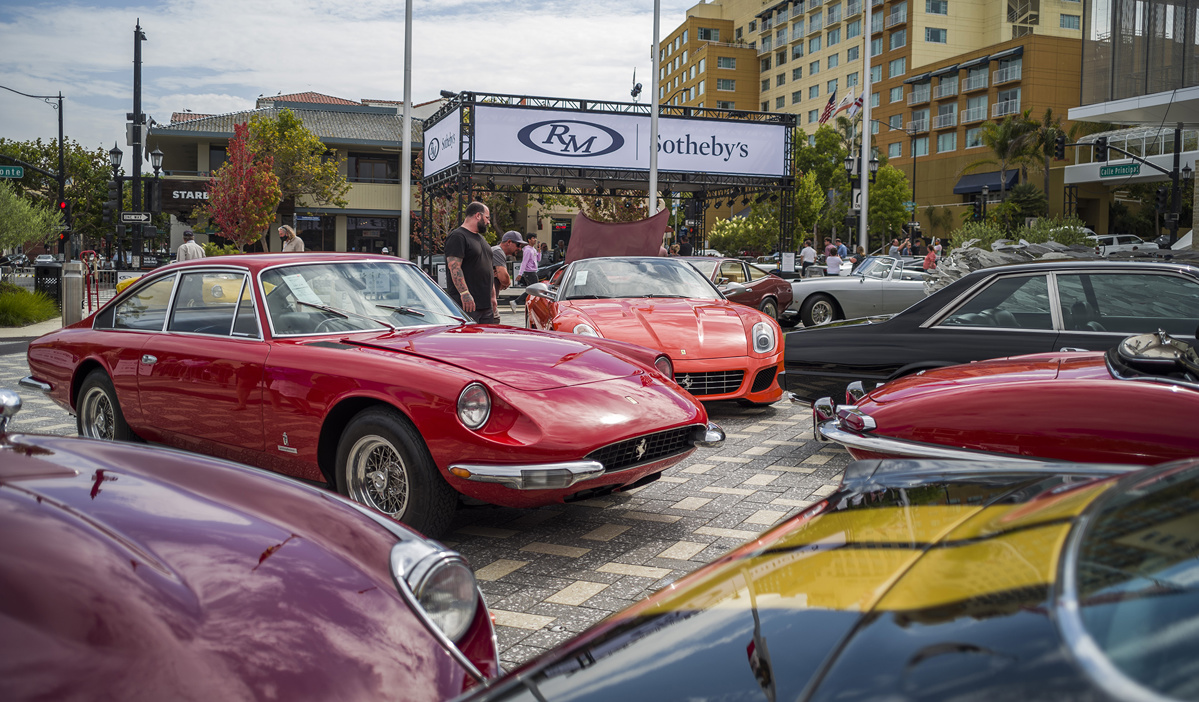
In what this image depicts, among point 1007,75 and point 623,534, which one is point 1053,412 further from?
point 1007,75

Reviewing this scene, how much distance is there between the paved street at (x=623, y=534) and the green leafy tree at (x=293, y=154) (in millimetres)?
39390

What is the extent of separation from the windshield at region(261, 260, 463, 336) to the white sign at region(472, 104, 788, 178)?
16634mm

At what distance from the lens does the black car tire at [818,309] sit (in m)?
16.6

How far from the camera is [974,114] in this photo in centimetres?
6412

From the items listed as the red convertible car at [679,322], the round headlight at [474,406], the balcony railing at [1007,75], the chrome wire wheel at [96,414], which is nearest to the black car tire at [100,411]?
the chrome wire wheel at [96,414]

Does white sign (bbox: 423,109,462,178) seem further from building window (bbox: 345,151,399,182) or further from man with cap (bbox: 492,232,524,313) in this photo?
building window (bbox: 345,151,399,182)

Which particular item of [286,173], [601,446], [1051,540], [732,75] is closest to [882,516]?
[1051,540]

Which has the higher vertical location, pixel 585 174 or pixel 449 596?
pixel 585 174

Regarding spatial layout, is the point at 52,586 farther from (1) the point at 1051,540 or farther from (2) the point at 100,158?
(2) the point at 100,158

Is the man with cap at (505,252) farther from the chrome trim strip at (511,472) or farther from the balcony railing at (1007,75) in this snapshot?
the balcony railing at (1007,75)

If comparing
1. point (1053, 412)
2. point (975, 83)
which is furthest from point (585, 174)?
point (975, 83)

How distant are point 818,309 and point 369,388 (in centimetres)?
1345

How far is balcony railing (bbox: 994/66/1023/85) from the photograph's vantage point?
60469 millimetres

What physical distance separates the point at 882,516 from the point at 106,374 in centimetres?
513
